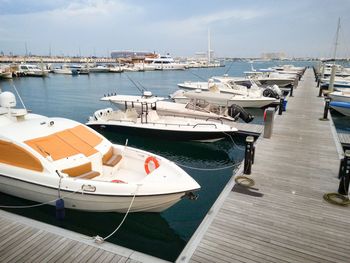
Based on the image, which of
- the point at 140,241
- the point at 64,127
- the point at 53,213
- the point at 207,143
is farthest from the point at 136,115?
the point at 140,241

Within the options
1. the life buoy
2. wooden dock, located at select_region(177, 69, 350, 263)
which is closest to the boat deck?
wooden dock, located at select_region(177, 69, 350, 263)

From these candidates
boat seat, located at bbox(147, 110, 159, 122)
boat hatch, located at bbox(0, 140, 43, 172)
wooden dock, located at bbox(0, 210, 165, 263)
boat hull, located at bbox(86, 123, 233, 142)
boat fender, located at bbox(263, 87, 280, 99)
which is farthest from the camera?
boat fender, located at bbox(263, 87, 280, 99)

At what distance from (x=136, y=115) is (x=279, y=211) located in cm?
1128

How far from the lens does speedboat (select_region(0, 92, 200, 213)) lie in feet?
23.1

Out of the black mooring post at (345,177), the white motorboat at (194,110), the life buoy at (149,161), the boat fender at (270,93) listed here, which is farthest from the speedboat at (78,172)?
the boat fender at (270,93)

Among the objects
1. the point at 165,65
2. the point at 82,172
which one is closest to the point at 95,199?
the point at 82,172

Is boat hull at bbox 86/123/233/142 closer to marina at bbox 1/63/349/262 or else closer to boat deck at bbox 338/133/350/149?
marina at bbox 1/63/349/262

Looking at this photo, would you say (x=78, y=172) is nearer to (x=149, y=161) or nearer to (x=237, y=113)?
(x=149, y=161)

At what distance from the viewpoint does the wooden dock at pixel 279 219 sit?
5004 mm

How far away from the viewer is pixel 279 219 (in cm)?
608

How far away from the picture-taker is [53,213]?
822cm

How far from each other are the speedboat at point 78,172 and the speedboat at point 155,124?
5.80 m

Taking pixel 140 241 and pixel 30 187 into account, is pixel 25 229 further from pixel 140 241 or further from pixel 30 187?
pixel 140 241

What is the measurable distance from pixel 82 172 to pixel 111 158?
4.81ft
